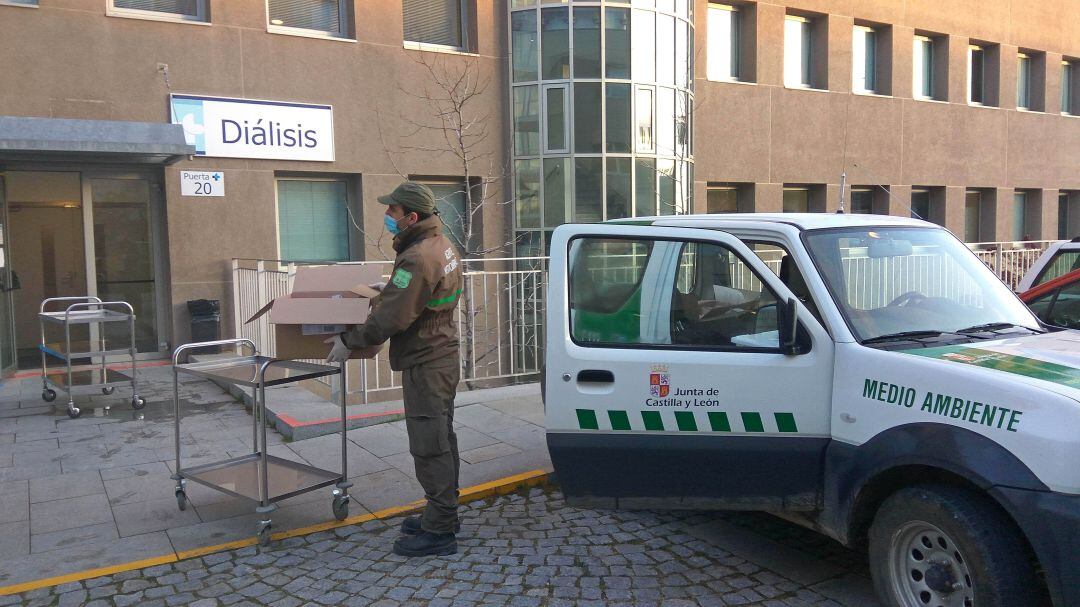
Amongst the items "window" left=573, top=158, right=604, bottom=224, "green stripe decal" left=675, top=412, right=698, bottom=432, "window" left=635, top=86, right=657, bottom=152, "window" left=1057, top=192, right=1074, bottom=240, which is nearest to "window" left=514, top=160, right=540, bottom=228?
"window" left=573, top=158, right=604, bottom=224

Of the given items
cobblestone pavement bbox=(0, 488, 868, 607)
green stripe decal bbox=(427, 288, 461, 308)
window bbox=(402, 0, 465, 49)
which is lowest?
cobblestone pavement bbox=(0, 488, 868, 607)

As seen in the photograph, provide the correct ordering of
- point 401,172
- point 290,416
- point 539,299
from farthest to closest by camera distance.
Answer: point 401,172, point 539,299, point 290,416

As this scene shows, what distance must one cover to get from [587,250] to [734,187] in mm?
12057

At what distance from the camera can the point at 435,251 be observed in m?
4.55

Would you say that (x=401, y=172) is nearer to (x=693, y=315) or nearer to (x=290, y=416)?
(x=290, y=416)

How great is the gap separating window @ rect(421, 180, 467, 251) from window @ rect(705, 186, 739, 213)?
5032 mm

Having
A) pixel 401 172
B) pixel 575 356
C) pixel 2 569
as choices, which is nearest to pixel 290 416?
pixel 2 569

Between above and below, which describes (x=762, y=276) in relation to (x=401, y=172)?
below

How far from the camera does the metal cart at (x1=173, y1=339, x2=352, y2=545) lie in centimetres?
471

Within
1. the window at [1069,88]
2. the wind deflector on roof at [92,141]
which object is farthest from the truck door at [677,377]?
the window at [1069,88]

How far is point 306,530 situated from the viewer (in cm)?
502

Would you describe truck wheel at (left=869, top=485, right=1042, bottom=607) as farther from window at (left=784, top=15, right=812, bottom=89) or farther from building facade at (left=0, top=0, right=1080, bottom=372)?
window at (left=784, top=15, right=812, bottom=89)

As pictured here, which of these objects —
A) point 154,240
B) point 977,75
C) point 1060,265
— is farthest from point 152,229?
point 977,75

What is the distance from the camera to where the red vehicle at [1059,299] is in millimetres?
5652
